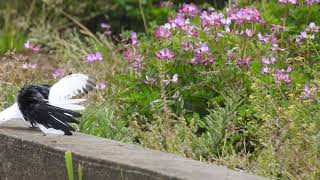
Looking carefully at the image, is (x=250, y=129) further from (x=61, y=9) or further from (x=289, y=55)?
(x=61, y=9)

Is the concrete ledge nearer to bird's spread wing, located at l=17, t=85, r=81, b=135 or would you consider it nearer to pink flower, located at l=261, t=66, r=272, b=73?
bird's spread wing, located at l=17, t=85, r=81, b=135

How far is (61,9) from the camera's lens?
29.0ft

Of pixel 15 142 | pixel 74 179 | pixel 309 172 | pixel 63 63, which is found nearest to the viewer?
pixel 309 172

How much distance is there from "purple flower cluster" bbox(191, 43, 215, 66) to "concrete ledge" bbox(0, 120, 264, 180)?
1.09m

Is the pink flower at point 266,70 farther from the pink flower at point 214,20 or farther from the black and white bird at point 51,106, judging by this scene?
the black and white bird at point 51,106

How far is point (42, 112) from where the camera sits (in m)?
4.03

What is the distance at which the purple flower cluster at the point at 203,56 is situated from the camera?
16.1ft

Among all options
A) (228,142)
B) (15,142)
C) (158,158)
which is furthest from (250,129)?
(15,142)

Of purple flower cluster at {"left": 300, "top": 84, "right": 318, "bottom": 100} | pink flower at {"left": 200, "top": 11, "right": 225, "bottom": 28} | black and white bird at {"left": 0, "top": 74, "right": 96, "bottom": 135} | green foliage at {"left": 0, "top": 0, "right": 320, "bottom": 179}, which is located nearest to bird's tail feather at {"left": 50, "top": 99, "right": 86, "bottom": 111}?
black and white bird at {"left": 0, "top": 74, "right": 96, "bottom": 135}

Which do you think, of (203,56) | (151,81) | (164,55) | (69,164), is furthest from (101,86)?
(69,164)

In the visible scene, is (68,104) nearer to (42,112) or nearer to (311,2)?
(42,112)

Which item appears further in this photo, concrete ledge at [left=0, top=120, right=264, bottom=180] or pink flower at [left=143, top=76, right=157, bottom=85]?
pink flower at [left=143, top=76, right=157, bottom=85]

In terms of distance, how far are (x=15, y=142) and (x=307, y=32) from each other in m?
1.99

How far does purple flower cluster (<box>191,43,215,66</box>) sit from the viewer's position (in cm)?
490
